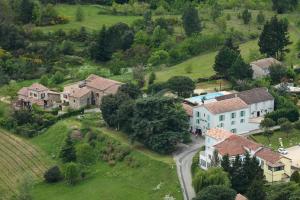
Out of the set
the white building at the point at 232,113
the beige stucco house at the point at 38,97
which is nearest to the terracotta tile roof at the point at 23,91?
the beige stucco house at the point at 38,97

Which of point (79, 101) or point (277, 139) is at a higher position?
point (79, 101)

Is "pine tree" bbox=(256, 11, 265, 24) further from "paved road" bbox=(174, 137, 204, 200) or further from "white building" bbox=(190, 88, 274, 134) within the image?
"paved road" bbox=(174, 137, 204, 200)

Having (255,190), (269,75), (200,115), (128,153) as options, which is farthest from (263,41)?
(255,190)

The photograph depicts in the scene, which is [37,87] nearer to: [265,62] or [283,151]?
[265,62]

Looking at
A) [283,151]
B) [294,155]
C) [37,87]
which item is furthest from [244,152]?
[37,87]

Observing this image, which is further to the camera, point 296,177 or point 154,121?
point 154,121

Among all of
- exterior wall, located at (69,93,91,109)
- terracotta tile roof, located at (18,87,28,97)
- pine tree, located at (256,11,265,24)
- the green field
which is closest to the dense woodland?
pine tree, located at (256,11,265,24)

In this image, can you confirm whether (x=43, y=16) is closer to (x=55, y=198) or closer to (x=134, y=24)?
(x=134, y=24)
